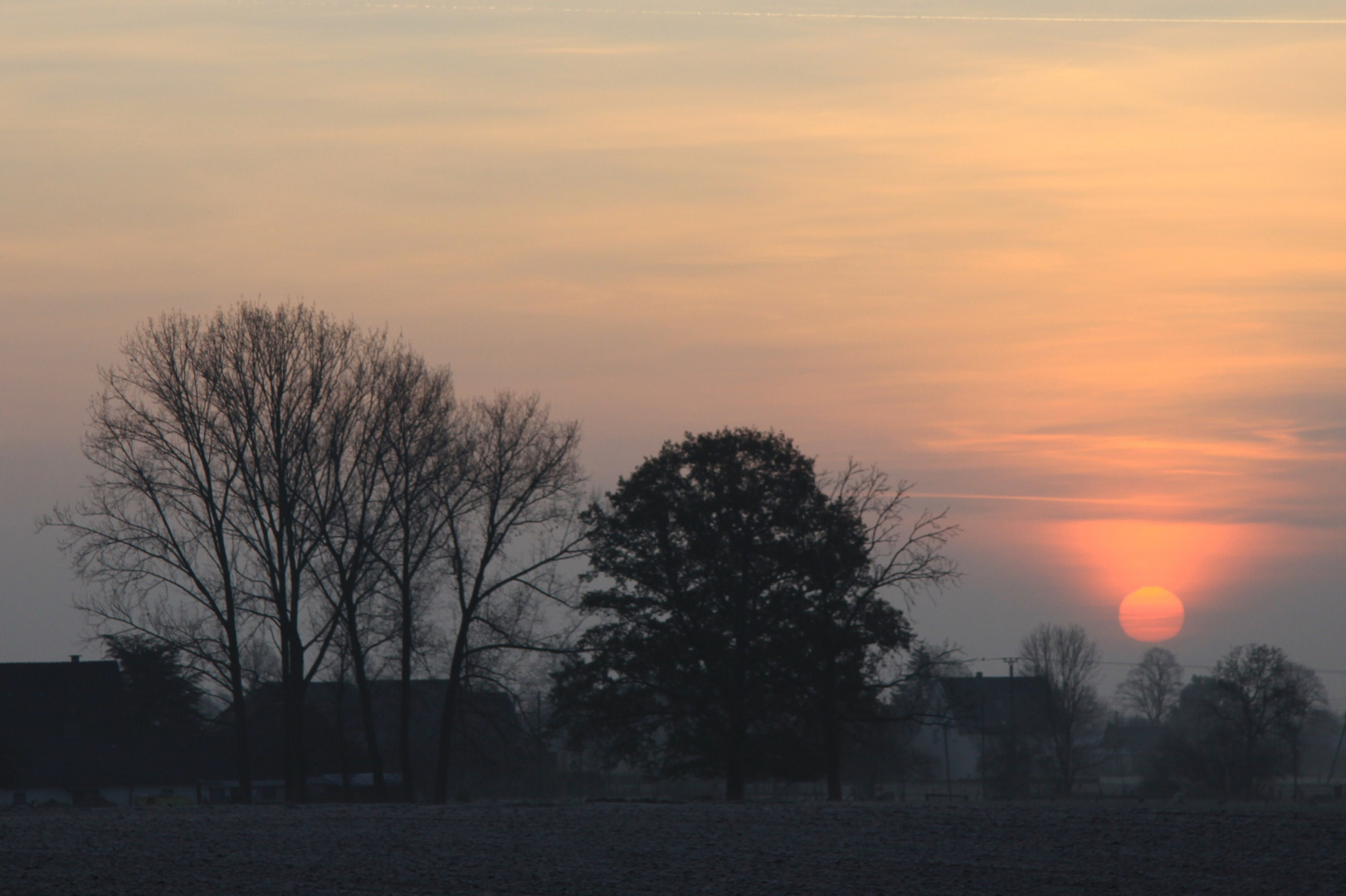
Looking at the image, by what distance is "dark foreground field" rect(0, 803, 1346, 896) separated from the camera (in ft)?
58.4

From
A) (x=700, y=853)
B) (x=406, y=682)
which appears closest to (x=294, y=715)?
(x=406, y=682)

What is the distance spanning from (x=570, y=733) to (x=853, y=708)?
28.1 ft

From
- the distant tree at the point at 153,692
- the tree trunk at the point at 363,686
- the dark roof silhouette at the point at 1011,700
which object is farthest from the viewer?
the dark roof silhouette at the point at 1011,700

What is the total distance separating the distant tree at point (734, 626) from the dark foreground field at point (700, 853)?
1485 centimetres

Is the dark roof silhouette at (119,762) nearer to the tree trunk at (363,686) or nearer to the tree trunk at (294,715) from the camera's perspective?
the tree trunk at (363,686)

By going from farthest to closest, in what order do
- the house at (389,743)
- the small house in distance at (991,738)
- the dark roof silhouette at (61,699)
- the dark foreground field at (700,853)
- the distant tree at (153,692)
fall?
the small house in distance at (991,738) → the dark roof silhouette at (61,699) → the distant tree at (153,692) → the house at (389,743) → the dark foreground field at (700,853)

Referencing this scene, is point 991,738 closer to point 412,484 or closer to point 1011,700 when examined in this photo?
point 1011,700

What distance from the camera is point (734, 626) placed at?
42.9 metres

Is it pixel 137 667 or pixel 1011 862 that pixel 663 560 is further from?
pixel 137 667

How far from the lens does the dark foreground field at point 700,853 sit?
17.8m

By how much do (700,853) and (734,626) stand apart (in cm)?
2216

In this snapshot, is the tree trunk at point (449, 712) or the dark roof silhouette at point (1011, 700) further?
the dark roof silhouette at point (1011, 700)

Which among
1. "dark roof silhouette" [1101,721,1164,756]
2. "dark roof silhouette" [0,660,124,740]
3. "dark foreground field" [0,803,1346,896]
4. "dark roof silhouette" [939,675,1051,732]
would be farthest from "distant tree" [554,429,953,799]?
"dark roof silhouette" [1101,721,1164,756]

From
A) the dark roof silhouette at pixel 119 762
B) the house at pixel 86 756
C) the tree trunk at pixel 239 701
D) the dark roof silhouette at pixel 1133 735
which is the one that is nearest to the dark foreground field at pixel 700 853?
the tree trunk at pixel 239 701
